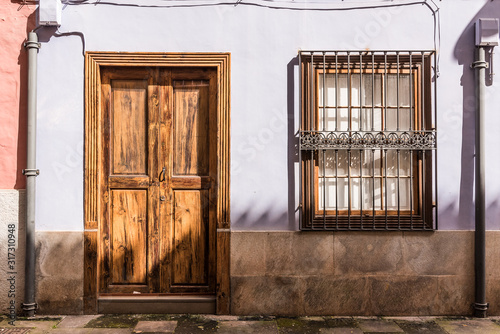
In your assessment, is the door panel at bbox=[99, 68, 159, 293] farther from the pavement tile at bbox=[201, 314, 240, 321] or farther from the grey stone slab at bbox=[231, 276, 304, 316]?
the grey stone slab at bbox=[231, 276, 304, 316]

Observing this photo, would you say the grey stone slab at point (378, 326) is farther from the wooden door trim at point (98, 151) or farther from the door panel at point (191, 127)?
the door panel at point (191, 127)

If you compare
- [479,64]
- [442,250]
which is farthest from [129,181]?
[479,64]

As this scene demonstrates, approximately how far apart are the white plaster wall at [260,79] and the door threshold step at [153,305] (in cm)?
99

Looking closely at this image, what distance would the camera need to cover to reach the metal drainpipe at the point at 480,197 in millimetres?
4453

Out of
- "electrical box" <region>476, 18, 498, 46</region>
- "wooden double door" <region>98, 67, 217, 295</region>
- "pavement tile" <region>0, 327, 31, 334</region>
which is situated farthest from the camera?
"wooden double door" <region>98, 67, 217, 295</region>

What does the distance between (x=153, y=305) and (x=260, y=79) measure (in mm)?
2885

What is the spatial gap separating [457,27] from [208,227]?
3.75 metres

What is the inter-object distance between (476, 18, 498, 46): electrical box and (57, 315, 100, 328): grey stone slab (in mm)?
5383

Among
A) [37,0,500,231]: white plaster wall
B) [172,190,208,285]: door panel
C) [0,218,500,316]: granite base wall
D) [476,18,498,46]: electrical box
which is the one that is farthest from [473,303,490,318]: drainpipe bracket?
[172,190,208,285]: door panel

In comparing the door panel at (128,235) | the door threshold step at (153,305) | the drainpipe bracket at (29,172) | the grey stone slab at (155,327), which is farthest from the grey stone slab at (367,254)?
the drainpipe bracket at (29,172)

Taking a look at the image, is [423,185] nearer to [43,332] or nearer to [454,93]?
[454,93]

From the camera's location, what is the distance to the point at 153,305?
450 cm

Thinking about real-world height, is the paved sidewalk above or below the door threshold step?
below

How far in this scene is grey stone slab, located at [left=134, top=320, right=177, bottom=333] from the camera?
4.04m
